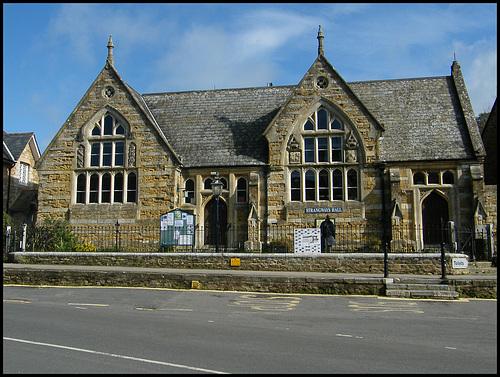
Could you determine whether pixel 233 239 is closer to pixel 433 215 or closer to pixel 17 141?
pixel 433 215

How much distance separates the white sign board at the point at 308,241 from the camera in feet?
62.4

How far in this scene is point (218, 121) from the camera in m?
28.8

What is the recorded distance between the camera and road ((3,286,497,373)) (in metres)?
7.38

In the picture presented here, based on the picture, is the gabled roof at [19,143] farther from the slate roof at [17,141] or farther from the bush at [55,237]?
the bush at [55,237]

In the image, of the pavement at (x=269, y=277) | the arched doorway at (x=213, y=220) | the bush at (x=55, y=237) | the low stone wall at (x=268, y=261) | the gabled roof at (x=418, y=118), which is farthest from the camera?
the arched doorway at (x=213, y=220)

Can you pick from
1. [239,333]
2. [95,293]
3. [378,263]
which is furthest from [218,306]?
[378,263]

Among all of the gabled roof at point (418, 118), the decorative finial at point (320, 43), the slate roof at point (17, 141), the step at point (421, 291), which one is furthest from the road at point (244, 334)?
the slate roof at point (17, 141)

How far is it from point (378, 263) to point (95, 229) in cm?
1537

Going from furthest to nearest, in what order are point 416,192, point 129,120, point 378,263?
point 129,120 < point 416,192 < point 378,263

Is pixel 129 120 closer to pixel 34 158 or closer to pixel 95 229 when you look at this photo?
pixel 95 229

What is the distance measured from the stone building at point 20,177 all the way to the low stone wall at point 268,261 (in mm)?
10803

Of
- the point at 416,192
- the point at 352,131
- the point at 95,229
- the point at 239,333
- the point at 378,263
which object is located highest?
the point at 352,131

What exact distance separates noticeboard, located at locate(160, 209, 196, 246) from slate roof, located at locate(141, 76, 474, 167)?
5106 mm

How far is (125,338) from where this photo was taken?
9164 mm
